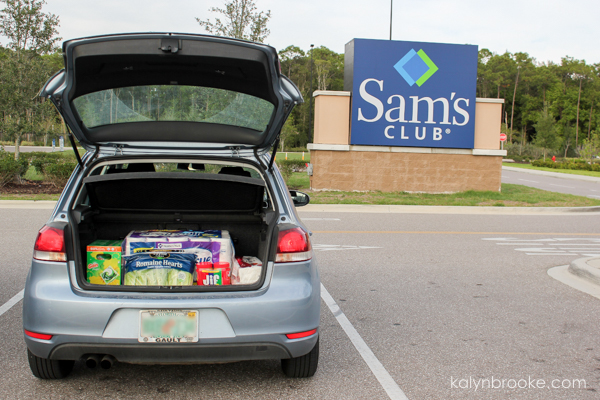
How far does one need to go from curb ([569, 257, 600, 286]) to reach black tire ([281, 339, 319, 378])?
14.8 feet

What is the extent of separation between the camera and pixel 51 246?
9.93 ft

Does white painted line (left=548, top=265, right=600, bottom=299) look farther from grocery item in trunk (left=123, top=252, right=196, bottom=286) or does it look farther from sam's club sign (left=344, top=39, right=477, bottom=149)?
sam's club sign (left=344, top=39, right=477, bottom=149)

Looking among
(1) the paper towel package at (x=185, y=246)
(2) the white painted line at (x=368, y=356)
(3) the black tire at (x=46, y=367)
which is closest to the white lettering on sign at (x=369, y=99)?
(2) the white painted line at (x=368, y=356)

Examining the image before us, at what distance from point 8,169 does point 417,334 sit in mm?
15102

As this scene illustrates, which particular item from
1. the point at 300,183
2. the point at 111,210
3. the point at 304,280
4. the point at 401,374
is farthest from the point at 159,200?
the point at 300,183

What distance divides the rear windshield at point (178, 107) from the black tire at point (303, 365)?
167cm

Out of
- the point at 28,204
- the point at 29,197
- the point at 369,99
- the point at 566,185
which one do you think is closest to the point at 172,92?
the point at 28,204

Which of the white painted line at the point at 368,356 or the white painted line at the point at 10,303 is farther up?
the white painted line at the point at 368,356

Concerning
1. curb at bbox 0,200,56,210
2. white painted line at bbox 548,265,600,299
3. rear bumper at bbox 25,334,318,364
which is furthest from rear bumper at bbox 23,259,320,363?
curb at bbox 0,200,56,210

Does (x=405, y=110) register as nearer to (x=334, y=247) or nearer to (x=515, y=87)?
(x=334, y=247)

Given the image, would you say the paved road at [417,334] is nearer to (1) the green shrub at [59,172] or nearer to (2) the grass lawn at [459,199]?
(2) the grass lawn at [459,199]

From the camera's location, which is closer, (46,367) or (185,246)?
(46,367)

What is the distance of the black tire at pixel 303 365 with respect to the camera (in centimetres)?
331

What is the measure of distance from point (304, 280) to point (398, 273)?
3752mm
